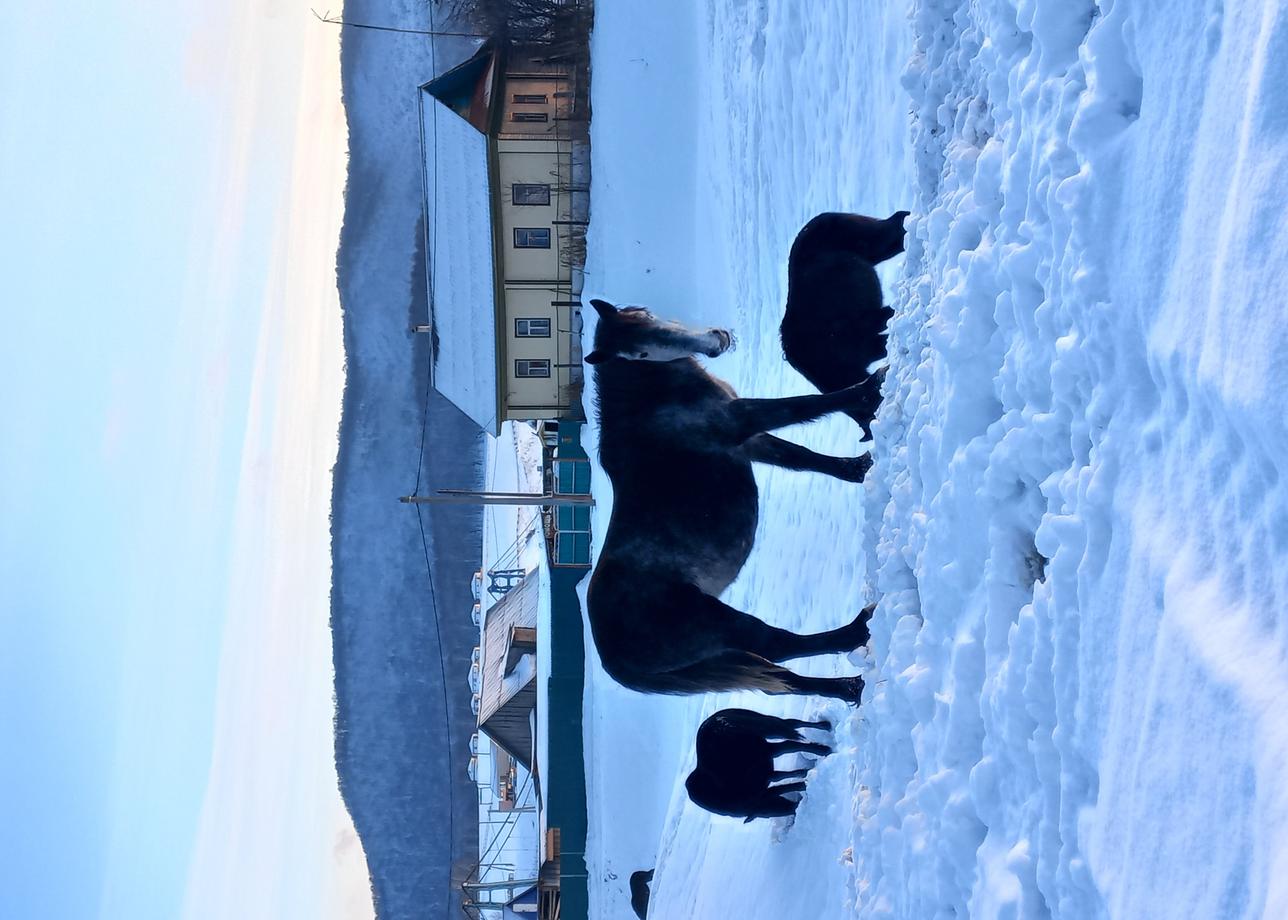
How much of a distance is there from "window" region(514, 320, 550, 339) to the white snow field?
9194mm

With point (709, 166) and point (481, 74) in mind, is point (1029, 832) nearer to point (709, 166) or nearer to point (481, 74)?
point (709, 166)

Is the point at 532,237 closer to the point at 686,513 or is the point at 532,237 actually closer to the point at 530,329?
the point at 530,329

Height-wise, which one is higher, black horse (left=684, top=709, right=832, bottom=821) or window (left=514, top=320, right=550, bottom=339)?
window (left=514, top=320, right=550, bottom=339)

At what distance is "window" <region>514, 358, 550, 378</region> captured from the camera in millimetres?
14281

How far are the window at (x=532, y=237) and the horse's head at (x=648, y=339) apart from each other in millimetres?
9620

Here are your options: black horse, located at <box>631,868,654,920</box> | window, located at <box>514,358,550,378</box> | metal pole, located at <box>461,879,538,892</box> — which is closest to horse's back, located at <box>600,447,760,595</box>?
black horse, located at <box>631,868,654,920</box>

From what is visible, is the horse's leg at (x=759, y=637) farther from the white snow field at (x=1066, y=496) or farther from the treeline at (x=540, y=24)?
the treeline at (x=540, y=24)

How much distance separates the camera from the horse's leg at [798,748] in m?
4.58

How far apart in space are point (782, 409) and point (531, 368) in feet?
32.7

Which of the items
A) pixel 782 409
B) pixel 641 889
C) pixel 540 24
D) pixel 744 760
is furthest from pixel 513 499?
pixel 540 24

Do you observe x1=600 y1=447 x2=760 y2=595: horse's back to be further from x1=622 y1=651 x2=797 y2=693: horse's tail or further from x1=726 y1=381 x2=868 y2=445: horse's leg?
x1=622 y1=651 x2=797 y2=693: horse's tail

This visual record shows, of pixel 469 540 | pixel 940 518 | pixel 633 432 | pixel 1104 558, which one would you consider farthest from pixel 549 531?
pixel 1104 558

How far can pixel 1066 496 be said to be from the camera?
7.90ft

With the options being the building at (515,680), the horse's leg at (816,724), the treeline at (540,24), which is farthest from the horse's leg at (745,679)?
the treeline at (540,24)
